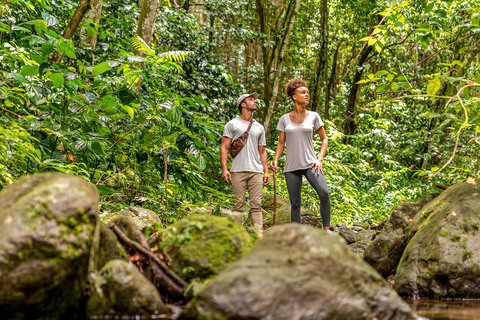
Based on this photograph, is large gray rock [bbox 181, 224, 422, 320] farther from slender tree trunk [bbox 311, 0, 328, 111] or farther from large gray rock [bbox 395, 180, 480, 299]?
slender tree trunk [bbox 311, 0, 328, 111]

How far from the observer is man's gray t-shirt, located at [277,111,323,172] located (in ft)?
19.4

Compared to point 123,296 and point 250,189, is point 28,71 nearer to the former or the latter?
point 123,296

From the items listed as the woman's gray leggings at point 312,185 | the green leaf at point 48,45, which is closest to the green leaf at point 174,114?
the green leaf at point 48,45

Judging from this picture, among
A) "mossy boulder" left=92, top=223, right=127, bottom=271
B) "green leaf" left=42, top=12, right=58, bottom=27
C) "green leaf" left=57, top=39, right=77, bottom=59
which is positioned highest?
"green leaf" left=42, top=12, right=58, bottom=27

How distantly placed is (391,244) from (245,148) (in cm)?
246

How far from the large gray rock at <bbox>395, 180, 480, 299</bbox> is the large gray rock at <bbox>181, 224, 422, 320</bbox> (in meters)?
1.20

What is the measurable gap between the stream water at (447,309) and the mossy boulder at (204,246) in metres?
1.57

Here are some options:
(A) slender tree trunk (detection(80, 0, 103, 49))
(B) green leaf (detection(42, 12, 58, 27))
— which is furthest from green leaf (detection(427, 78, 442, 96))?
(A) slender tree trunk (detection(80, 0, 103, 49))

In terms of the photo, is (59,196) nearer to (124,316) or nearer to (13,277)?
(13,277)

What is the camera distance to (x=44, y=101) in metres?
4.99

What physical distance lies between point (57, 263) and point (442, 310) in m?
3.04

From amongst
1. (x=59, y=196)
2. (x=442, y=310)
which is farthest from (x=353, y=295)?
(x=59, y=196)

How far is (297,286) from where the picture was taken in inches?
103

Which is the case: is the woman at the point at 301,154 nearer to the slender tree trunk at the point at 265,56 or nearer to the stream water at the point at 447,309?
the stream water at the point at 447,309
